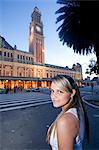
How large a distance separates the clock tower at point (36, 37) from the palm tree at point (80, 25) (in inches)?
2807

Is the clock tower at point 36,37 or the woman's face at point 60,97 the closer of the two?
the woman's face at point 60,97

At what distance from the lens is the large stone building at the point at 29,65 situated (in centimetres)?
7469

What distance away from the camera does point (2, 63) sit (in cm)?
7444

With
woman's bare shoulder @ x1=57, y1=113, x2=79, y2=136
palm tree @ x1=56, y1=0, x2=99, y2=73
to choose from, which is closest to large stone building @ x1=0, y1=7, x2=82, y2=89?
palm tree @ x1=56, y1=0, x2=99, y2=73

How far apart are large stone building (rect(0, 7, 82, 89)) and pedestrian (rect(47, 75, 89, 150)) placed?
65.6 metres

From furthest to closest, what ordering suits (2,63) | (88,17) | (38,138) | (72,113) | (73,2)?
(2,63) → (73,2) → (88,17) → (38,138) → (72,113)

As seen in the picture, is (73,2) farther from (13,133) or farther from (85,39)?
(13,133)

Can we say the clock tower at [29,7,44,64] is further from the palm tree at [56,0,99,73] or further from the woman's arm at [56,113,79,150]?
the woman's arm at [56,113,79,150]

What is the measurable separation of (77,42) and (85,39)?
136 cm

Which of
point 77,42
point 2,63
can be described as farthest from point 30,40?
point 77,42

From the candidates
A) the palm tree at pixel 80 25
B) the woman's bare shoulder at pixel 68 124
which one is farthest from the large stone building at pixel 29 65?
the woman's bare shoulder at pixel 68 124

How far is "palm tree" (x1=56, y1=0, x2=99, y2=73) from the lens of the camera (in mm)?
19984

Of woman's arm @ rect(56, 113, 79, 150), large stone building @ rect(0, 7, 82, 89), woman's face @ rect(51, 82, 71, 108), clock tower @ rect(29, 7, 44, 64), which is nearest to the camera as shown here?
woman's arm @ rect(56, 113, 79, 150)

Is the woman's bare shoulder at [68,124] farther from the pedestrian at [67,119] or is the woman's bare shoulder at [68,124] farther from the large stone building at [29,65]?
the large stone building at [29,65]
